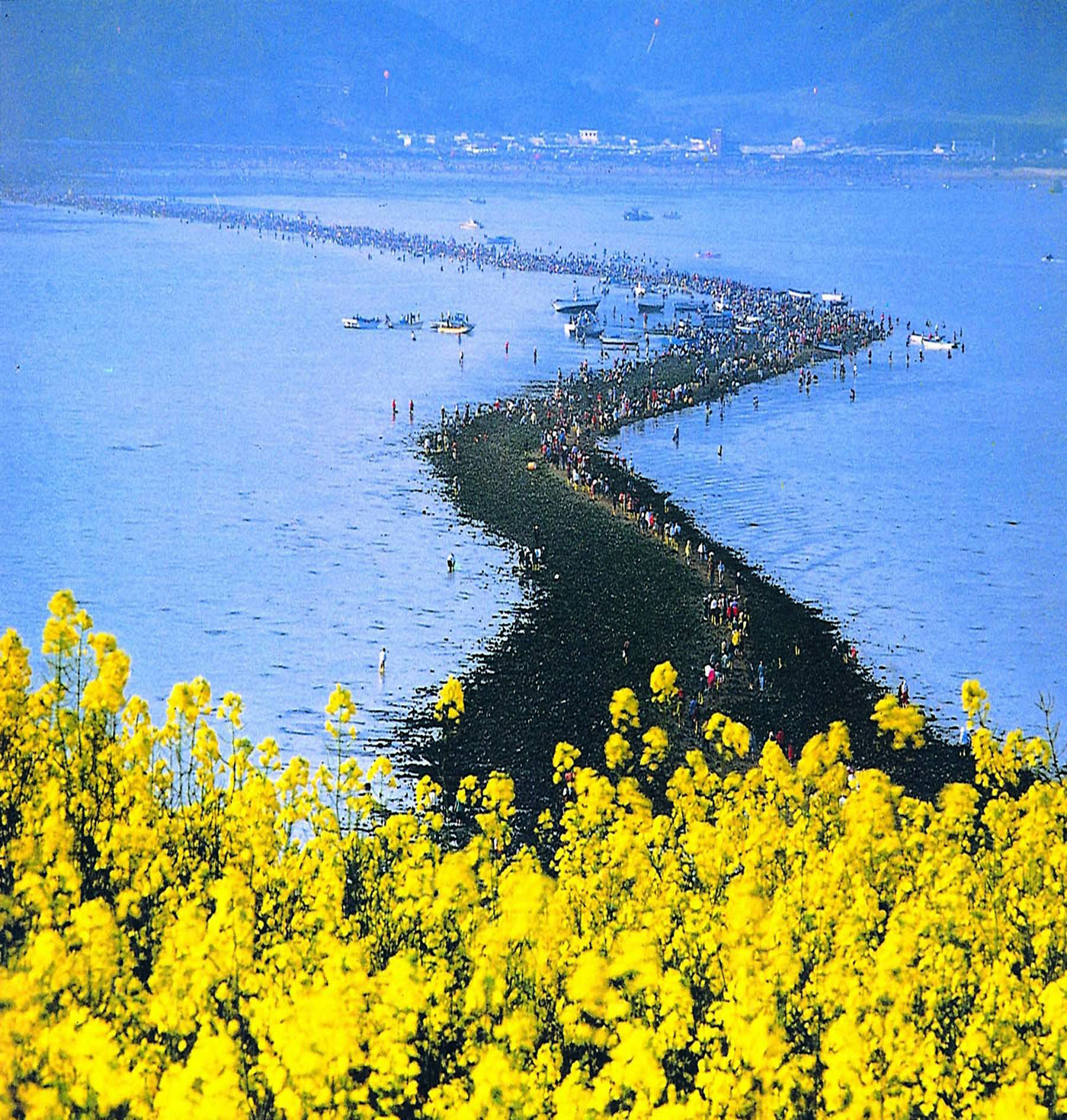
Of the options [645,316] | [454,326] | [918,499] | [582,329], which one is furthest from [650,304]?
[918,499]

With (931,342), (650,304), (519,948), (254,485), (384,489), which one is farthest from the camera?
(650,304)

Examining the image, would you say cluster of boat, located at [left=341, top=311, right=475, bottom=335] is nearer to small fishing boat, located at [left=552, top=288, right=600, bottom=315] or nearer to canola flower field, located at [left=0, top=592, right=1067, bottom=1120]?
small fishing boat, located at [left=552, top=288, right=600, bottom=315]

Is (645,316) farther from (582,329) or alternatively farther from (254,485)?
(254,485)

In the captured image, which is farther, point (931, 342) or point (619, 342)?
point (931, 342)

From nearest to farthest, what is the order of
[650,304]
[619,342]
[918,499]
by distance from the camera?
[918,499]
[619,342]
[650,304]

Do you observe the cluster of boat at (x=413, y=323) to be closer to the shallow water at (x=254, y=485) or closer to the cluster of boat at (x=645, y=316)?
the shallow water at (x=254, y=485)

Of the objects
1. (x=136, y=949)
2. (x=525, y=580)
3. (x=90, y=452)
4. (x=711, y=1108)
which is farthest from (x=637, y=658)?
(x=90, y=452)

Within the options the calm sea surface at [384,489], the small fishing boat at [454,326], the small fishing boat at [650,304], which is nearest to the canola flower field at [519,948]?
→ the calm sea surface at [384,489]
